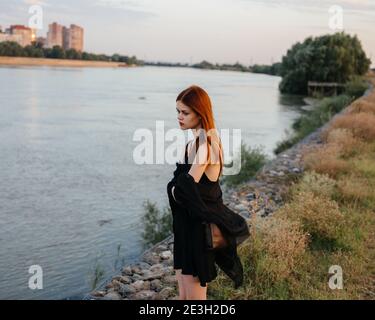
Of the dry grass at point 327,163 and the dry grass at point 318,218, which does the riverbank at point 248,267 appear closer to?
the dry grass at point 318,218

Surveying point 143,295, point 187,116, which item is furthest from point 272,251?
point 187,116

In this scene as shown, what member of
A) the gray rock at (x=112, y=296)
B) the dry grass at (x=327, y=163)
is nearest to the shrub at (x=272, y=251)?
the gray rock at (x=112, y=296)

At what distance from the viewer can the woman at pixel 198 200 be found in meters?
3.55

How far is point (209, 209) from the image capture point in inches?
142

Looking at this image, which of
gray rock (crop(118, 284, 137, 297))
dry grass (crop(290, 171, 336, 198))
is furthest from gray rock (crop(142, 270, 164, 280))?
dry grass (crop(290, 171, 336, 198))

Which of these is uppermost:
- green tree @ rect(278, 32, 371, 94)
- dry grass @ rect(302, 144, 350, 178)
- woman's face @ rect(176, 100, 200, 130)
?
green tree @ rect(278, 32, 371, 94)

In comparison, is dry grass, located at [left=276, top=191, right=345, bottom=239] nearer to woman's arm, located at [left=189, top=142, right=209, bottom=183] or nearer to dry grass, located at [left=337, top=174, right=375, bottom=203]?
dry grass, located at [left=337, top=174, right=375, bottom=203]

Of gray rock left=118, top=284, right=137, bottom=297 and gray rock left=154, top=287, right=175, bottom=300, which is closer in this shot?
gray rock left=154, top=287, right=175, bottom=300

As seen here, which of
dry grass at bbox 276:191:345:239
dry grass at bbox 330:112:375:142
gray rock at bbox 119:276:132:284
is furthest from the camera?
dry grass at bbox 330:112:375:142

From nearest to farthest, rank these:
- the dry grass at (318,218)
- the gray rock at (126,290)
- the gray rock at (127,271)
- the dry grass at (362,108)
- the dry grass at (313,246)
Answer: the dry grass at (313,246) → the gray rock at (126,290) → the gray rock at (127,271) → the dry grass at (318,218) → the dry grass at (362,108)

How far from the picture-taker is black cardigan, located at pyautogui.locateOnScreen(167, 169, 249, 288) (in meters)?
3.53

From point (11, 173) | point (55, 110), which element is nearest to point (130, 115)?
point (55, 110)

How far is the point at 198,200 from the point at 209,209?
0.42 ft
